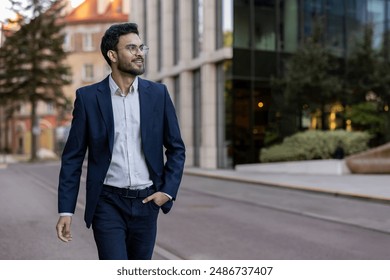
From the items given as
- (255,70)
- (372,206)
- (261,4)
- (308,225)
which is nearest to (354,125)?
(255,70)

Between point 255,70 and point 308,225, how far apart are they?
14495 mm

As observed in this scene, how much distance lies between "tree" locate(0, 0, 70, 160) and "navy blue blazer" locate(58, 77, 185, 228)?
136 cm

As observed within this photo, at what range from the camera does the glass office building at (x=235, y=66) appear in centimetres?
2108

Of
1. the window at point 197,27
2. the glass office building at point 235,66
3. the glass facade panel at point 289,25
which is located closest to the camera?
the window at point 197,27

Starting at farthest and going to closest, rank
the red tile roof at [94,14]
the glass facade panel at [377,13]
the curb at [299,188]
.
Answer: the glass facade panel at [377,13]
the curb at [299,188]
the red tile roof at [94,14]

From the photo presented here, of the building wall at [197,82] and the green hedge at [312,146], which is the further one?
the building wall at [197,82]

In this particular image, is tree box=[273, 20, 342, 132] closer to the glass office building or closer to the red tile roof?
the glass office building

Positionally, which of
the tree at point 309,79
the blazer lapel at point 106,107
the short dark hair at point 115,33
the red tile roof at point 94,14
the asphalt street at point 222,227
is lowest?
the asphalt street at point 222,227

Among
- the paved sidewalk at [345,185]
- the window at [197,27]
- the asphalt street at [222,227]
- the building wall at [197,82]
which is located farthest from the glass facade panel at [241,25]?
the asphalt street at [222,227]

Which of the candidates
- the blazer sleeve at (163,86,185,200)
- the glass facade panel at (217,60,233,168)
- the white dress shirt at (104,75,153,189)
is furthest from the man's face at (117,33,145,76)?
the glass facade panel at (217,60,233,168)

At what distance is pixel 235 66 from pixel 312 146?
496 centimetres

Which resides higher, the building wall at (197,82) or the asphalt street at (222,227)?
the building wall at (197,82)

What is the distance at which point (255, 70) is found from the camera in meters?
22.2

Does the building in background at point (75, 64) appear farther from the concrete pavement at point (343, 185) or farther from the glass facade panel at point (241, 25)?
the glass facade panel at point (241, 25)
